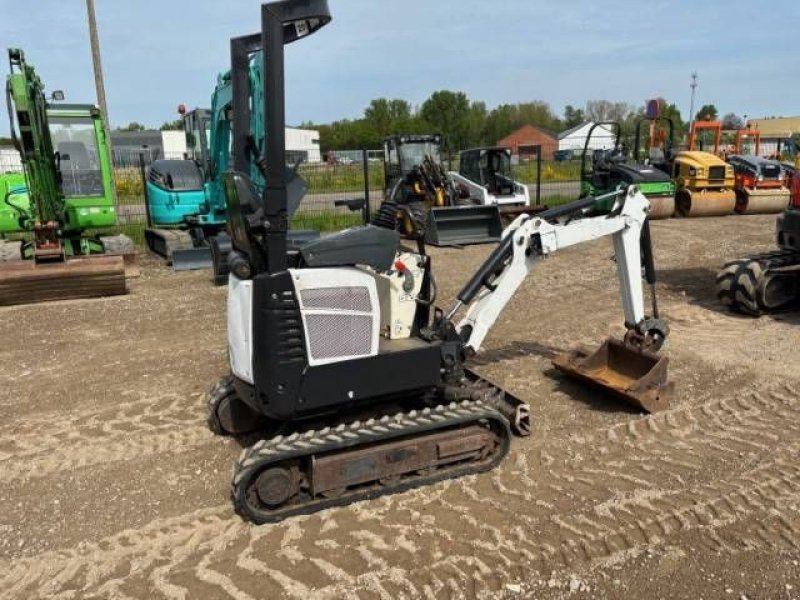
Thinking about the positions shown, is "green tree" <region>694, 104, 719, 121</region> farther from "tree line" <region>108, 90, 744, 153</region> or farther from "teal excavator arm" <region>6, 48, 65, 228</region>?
"teal excavator arm" <region>6, 48, 65, 228</region>

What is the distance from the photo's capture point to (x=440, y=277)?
10289 millimetres

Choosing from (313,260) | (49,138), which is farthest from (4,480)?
(49,138)

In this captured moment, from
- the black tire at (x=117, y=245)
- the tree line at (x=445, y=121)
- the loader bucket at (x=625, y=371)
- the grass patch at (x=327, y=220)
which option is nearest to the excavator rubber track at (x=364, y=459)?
the loader bucket at (x=625, y=371)

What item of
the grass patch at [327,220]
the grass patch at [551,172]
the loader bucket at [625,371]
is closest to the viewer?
the loader bucket at [625,371]

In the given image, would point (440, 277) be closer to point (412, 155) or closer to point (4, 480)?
point (412, 155)

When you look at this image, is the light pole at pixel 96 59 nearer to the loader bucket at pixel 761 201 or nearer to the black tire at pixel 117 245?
the black tire at pixel 117 245

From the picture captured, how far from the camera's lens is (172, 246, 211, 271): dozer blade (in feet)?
36.4

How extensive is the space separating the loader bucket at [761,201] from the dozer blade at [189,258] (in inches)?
531

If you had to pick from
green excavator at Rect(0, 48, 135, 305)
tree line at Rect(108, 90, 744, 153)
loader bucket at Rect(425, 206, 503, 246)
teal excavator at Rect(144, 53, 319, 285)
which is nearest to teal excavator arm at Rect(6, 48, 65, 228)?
green excavator at Rect(0, 48, 135, 305)

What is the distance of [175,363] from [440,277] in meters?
4.99

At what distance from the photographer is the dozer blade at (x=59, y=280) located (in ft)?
28.9

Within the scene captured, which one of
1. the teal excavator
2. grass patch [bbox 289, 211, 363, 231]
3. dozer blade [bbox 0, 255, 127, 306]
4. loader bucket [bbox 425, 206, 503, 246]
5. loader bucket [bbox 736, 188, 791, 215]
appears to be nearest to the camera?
dozer blade [bbox 0, 255, 127, 306]

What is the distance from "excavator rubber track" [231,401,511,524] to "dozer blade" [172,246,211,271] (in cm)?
803

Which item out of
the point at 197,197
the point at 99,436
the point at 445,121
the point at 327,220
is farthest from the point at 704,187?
the point at 445,121
